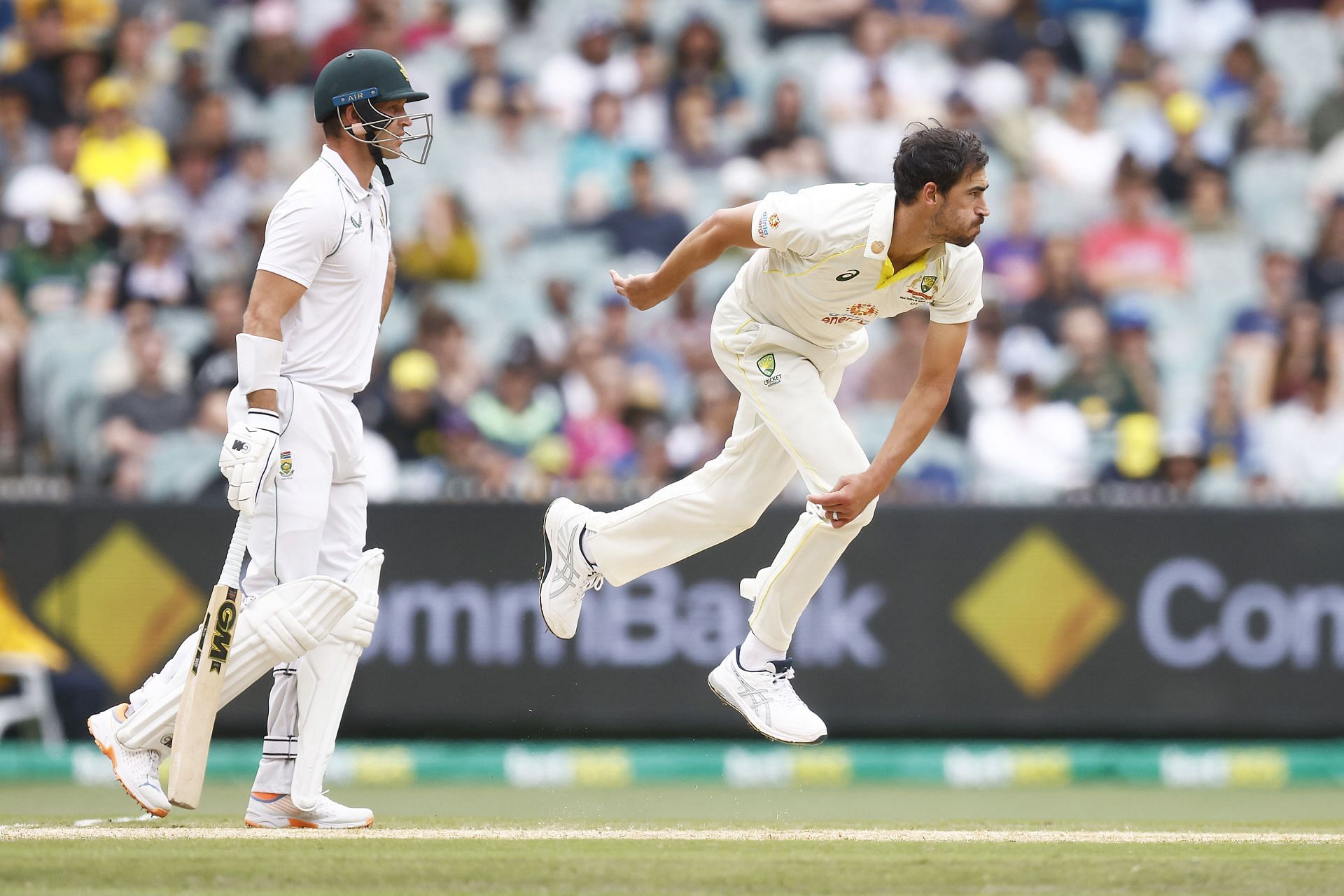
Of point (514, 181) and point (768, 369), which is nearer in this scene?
point (768, 369)

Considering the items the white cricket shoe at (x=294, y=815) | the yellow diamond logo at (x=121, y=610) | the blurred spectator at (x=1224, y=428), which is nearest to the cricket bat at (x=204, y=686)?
the white cricket shoe at (x=294, y=815)

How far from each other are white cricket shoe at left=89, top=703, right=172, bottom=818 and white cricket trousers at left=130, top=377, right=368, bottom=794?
0.34 ft

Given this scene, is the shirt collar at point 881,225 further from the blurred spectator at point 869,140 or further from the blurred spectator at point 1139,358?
the blurred spectator at point 869,140

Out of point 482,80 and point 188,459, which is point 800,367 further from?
point 482,80

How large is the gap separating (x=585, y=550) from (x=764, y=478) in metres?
0.68

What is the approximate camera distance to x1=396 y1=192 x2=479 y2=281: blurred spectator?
10383 millimetres

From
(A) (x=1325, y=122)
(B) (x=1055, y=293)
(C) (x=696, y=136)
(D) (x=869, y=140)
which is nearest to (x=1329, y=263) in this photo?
(A) (x=1325, y=122)

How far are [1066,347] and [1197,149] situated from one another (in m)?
2.50

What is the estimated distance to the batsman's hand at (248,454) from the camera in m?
5.01

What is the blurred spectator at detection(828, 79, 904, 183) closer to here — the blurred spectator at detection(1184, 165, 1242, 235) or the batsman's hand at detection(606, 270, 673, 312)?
Result: the blurred spectator at detection(1184, 165, 1242, 235)

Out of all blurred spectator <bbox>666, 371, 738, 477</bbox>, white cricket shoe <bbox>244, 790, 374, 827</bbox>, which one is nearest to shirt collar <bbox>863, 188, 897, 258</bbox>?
white cricket shoe <bbox>244, 790, 374, 827</bbox>

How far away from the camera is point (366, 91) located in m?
5.34

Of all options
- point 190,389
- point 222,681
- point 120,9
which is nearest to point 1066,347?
point 190,389

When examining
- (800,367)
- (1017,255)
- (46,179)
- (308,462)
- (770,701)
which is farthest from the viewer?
(46,179)
